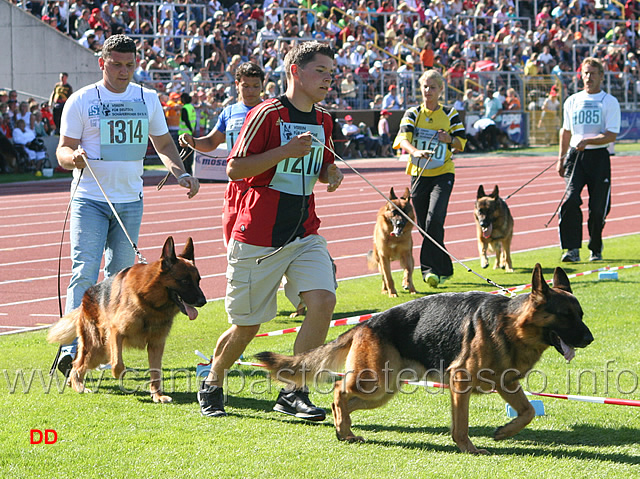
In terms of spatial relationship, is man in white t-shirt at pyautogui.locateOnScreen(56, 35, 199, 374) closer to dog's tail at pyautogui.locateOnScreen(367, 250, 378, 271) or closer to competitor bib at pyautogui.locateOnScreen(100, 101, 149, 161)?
competitor bib at pyautogui.locateOnScreen(100, 101, 149, 161)

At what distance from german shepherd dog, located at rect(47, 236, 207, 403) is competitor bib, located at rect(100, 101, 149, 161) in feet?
2.89

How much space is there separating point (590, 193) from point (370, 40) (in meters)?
27.4

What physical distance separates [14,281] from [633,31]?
41.8 meters

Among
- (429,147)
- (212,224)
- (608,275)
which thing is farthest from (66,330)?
(212,224)

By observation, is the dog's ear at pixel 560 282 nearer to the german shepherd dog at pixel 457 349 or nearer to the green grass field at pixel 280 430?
the german shepherd dog at pixel 457 349

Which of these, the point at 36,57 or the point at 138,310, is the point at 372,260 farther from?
the point at 36,57

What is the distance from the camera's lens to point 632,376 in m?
6.31

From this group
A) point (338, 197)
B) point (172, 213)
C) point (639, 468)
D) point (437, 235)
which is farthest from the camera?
point (338, 197)

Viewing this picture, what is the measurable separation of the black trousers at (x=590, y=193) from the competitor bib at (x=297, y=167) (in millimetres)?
7183

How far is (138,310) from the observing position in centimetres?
593

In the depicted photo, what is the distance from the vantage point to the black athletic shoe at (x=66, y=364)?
6.65 meters

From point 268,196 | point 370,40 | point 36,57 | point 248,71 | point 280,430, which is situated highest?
point 370,40

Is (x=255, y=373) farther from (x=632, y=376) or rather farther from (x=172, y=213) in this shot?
(x=172, y=213)

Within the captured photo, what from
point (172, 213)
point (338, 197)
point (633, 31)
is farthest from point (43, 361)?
point (633, 31)
